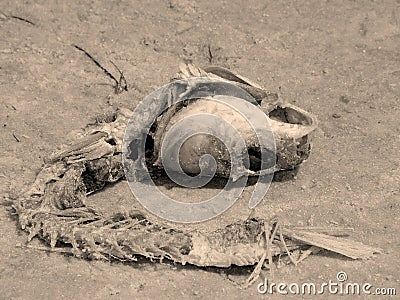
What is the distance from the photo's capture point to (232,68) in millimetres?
3582

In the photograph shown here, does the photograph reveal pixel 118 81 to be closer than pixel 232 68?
Yes

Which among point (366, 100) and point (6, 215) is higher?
point (366, 100)

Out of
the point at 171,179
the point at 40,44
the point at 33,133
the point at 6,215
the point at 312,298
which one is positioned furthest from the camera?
the point at 40,44

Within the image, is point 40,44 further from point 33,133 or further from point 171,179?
point 171,179

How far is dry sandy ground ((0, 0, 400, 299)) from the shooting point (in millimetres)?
2494

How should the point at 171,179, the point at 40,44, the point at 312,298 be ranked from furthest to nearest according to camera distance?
1. the point at 40,44
2. the point at 171,179
3. the point at 312,298

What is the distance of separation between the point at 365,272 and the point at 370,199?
42cm

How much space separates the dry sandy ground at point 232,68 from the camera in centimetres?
249

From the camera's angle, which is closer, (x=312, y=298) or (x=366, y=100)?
(x=312, y=298)

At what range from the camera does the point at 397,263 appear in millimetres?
2533

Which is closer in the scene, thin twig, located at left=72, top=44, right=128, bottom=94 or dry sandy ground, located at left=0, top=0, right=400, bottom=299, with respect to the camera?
dry sandy ground, located at left=0, top=0, right=400, bottom=299

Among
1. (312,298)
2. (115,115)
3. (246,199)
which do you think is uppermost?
(115,115)

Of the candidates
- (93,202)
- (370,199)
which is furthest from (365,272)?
(93,202)

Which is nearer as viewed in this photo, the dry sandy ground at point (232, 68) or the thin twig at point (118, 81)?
the dry sandy ground at point (232, 68)
